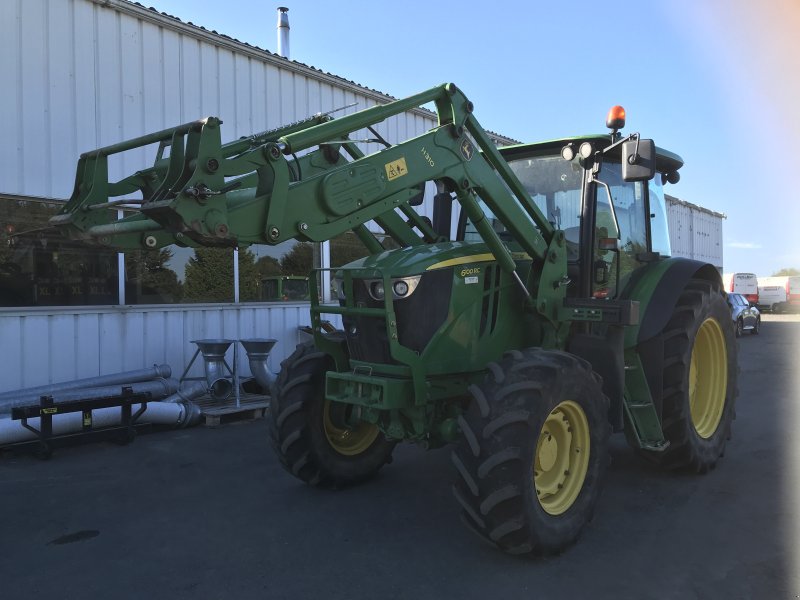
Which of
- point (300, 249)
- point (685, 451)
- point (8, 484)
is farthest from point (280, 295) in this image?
point (685, 451)

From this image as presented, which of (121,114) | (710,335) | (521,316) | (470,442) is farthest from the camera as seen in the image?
(121,114)

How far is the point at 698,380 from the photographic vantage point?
556 centimetres

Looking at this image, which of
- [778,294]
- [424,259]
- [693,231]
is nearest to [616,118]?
[424,259]

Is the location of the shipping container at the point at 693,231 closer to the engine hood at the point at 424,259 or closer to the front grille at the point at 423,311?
the engine hood at the point at 424,259

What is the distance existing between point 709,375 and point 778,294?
33.3 metres

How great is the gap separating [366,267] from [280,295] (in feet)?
18.0

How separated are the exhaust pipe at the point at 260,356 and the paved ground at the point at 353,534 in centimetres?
205

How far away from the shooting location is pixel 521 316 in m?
4.38

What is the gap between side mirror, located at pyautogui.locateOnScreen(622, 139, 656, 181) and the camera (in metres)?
4.00

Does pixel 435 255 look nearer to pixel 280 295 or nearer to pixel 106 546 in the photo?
pixel 106 546

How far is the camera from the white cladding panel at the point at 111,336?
6668 millimetres

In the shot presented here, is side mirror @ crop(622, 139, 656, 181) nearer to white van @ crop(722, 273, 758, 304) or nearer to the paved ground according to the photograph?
the paved ground

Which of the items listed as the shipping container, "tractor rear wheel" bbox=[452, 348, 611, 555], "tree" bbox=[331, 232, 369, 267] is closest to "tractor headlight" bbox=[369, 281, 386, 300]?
"tractor rear wheel" bbox=[452, 348, 611, 555]

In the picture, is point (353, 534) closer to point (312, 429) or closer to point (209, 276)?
point (312, 429)
